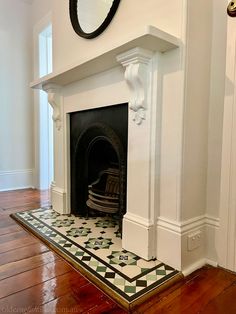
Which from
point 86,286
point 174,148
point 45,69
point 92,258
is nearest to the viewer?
point 86,286

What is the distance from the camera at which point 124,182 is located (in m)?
1.76

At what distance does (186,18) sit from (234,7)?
0.90ft

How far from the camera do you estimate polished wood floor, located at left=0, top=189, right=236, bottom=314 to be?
1128 mm

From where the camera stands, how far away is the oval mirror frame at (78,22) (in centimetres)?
171

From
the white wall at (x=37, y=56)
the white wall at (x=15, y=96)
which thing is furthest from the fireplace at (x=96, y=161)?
the white wall at (x=15, y=96)

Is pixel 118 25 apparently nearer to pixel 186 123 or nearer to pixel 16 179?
pixel 186 123

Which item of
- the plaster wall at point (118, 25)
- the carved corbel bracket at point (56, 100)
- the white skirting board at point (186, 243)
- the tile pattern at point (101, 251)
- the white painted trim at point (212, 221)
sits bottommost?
the tile pattern at point (101, 251)

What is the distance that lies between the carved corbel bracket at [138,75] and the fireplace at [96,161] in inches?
10.7

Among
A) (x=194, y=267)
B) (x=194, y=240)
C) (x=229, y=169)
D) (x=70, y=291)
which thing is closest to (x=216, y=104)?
(x=229, y=169)

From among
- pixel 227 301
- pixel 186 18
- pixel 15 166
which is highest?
pixel 186 18

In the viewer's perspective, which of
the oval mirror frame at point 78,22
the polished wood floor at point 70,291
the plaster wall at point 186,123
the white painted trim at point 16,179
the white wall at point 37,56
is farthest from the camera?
the white painted trim at point 16,179

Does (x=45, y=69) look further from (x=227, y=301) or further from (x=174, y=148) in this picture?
(x=227, y=301)

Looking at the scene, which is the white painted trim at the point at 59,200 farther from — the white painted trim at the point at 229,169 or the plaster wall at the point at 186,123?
the white painted trim at the point at 229,169

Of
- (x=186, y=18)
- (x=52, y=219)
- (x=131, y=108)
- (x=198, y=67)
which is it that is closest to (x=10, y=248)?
(x=52, y=219)
